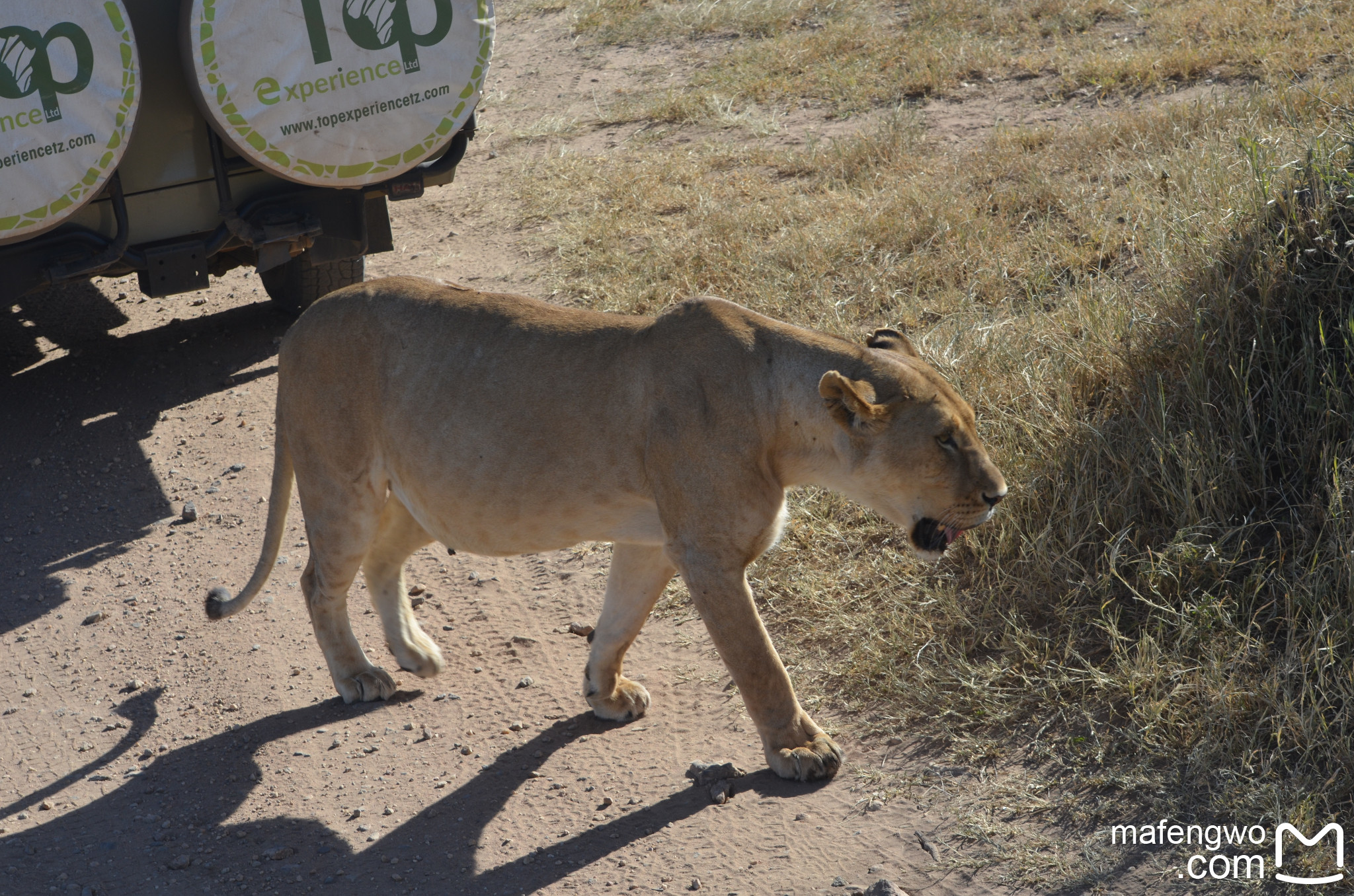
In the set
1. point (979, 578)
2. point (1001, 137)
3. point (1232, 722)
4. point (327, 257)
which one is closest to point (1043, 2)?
point (1001, 137)

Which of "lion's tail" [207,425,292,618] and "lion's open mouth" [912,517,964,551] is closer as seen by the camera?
"lion's open mouth" [912,517,964,551]

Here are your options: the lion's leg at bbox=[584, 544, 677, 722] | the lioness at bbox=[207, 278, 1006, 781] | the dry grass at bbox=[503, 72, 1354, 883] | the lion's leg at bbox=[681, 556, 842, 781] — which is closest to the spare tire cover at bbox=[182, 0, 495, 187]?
the dry grass at bbox=[503, 72, 1354, 883]

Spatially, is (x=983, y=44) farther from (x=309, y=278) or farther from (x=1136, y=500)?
(x=1136, y=500)

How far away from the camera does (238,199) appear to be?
6.11 meters

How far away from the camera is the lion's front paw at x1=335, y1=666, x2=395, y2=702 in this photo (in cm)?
423

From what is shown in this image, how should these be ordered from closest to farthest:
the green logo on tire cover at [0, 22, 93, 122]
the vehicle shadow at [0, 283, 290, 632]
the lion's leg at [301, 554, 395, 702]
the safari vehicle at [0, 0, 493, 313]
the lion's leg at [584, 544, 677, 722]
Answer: the lion's leg at [584, 544, 677, 722] → the lion's leg at [301, 554, 395, 702] → the green logo on tire cover at [0, 22, 93, 122] → the safari vehicle at [0, 0, 493, 313] → the vehicle shadow at [0, 283, 290, 632]

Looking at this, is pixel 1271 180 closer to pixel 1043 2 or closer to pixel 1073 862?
pixel 1073 862

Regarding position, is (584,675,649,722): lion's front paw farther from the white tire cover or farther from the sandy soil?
the white tire cover

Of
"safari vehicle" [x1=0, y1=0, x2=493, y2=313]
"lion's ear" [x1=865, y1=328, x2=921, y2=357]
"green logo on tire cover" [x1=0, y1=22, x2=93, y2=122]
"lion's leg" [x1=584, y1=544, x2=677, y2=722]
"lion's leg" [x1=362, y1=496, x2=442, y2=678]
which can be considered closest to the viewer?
"lion's ear" [x1=865, y1=328, x2=921, y2=357]

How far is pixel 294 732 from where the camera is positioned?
413 centimetres

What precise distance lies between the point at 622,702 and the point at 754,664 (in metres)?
0.76

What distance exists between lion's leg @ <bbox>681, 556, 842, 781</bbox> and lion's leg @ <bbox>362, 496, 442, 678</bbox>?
1302 millimetres

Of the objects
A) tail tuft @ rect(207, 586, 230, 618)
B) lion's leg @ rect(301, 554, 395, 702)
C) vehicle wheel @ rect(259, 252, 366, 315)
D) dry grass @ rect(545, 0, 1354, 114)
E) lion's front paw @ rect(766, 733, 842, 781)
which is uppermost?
dry grass @ rect(545, 0, 1354, 114)

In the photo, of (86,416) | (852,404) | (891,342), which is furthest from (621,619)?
(86,416)
